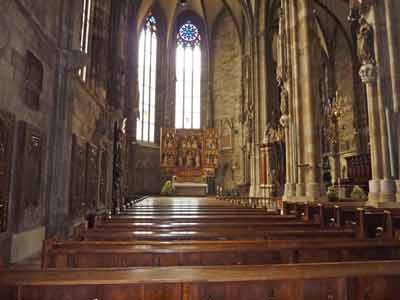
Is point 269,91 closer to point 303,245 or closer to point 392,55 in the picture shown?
point 392,55

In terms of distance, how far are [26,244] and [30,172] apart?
4.36 ft

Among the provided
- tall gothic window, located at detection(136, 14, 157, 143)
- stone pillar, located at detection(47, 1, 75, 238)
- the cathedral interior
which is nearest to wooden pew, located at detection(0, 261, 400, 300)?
the cathedral interior

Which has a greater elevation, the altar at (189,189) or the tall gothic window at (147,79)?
the tall gothic window at (147,79)

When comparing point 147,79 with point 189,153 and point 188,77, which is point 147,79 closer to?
point 188,77

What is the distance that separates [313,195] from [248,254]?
7.72 meters

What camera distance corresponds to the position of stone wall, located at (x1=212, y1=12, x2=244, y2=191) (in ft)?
80.5

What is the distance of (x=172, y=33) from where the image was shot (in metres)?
26.7

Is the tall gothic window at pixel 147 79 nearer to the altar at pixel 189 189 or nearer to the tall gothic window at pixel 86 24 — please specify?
the altar at pixel 189 189

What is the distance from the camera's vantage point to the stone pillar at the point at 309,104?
10180mm

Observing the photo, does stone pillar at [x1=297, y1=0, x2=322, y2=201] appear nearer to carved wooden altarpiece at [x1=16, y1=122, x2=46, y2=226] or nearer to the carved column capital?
the carved column capital

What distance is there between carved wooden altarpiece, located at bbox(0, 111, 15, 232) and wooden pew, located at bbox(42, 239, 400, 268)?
2.59 metres

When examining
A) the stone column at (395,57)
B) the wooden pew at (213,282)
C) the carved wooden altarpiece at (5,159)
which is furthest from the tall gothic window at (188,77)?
the wooden pew at (213,282)

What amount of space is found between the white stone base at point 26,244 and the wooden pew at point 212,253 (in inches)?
120

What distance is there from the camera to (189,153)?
21.3 metres
